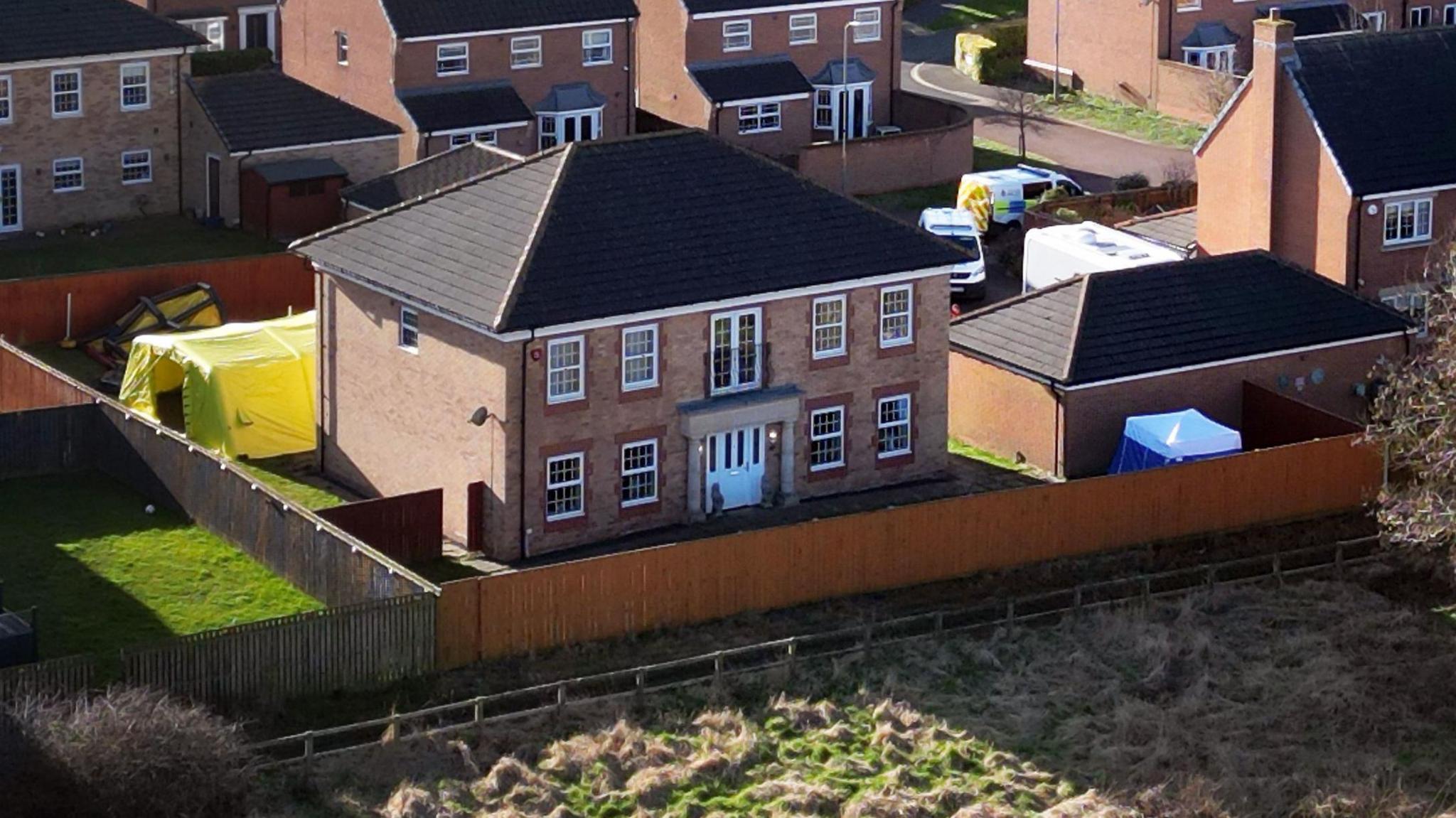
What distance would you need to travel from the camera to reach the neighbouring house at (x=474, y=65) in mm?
80625

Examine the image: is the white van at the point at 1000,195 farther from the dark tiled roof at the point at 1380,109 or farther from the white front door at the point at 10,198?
the white front door at the point at 10,198

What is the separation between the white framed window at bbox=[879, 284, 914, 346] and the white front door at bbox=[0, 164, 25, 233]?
28.7m

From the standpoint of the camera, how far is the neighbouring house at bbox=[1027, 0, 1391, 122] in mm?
95812

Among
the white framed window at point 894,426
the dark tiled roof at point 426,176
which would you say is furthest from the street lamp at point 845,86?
the white framed window at point 894,426

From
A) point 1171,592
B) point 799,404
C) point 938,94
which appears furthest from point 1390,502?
point 938,94

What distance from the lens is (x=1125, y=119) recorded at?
96.0 meters

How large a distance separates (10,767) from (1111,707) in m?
18.9

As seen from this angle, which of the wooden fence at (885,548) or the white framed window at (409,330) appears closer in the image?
the wooden fence at (885,548)

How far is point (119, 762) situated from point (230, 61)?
51.7 m

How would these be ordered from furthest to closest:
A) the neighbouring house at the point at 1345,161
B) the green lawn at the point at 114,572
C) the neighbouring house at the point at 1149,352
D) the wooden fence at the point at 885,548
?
1. the neighbouring house at the point at 1345,161
2. the neighbouring house at the point at 1149,352
3. the green lawn at the point at 114,572
4. the wooden fence at the point at 885,548

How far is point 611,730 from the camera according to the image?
47125 mm

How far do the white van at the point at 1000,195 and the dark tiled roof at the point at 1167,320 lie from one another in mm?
16533

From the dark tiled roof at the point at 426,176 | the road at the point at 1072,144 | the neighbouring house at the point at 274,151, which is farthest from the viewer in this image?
the road at the point at 1072,144

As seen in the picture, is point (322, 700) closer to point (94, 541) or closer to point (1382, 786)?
point (94, 541)
